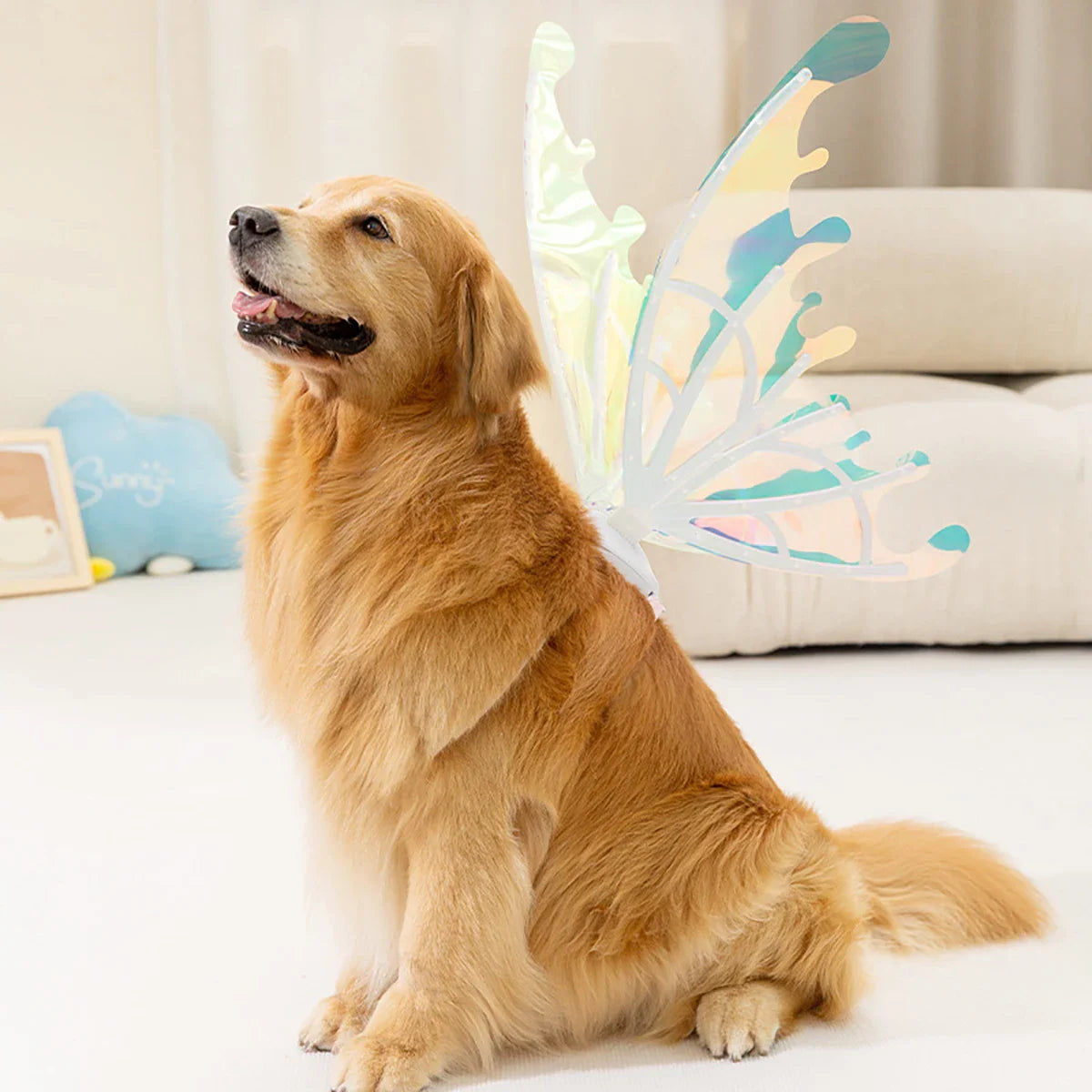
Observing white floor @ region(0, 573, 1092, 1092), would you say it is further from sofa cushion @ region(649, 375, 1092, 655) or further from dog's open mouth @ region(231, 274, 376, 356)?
dog's open mouth @ region(231, 274, 376, 356)

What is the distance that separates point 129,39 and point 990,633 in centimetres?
301

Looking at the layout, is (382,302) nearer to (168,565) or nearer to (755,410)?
(755,410)

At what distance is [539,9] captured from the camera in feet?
12.0

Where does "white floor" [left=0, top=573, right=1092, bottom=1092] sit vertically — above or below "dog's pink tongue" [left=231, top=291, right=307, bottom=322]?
below

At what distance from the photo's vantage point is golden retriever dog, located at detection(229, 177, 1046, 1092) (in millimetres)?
1067

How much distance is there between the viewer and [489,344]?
3.65 ft

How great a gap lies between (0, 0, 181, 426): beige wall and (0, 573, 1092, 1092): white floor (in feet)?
3.96

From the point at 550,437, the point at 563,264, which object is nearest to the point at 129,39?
the point at 550,437

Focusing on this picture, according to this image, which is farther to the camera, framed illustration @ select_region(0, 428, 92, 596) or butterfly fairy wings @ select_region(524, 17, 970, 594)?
framed illustration @ select_region(0, 428, 92, 596)

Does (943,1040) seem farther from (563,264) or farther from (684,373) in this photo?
(563,264)

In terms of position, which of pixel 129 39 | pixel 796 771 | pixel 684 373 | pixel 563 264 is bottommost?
pixel 796 771

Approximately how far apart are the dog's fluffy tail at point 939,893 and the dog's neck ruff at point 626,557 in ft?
1.20

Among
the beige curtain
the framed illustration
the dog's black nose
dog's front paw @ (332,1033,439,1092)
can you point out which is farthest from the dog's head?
the beige curtain

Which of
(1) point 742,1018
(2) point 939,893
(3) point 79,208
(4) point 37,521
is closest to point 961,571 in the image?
(2) point 939,893
